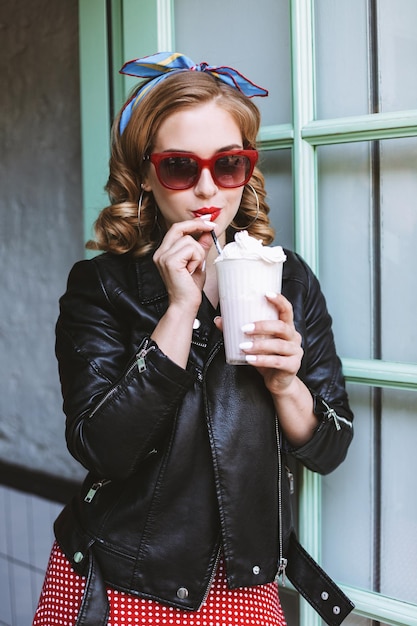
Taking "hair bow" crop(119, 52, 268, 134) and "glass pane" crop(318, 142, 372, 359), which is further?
"glass pane" crop(318, 142, 372, 359)

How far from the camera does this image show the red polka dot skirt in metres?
1.25

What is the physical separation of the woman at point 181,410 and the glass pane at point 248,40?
0.86ft

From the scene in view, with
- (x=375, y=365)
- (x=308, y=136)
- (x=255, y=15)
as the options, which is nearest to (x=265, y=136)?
(x=308, y=136)

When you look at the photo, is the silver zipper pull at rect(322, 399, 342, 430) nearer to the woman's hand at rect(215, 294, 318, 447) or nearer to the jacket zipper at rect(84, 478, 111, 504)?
the woman's hand at rect(215, 294, 318, 447)

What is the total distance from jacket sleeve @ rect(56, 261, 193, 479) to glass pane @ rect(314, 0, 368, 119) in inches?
25.3

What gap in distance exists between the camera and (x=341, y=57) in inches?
60.7

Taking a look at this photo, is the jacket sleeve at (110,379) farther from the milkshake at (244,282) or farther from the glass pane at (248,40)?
the glass pane at (248,40)

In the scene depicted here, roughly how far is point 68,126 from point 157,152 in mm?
1109

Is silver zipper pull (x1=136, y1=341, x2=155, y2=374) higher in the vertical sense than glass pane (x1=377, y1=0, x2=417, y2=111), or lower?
lower

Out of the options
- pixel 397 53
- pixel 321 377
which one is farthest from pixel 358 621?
pixel 397 53

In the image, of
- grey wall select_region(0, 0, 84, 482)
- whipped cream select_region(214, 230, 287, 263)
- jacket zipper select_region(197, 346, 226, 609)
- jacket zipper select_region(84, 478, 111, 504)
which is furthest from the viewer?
grey wall select_region(0, 0, 84, 482)

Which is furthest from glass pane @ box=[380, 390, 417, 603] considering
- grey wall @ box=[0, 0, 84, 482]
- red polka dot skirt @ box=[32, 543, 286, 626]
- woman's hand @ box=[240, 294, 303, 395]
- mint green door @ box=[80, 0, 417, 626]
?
grey wall @ box=[0, 0, 84, 482]

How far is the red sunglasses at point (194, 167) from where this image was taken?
127 cm

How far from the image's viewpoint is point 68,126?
2.34 metres
